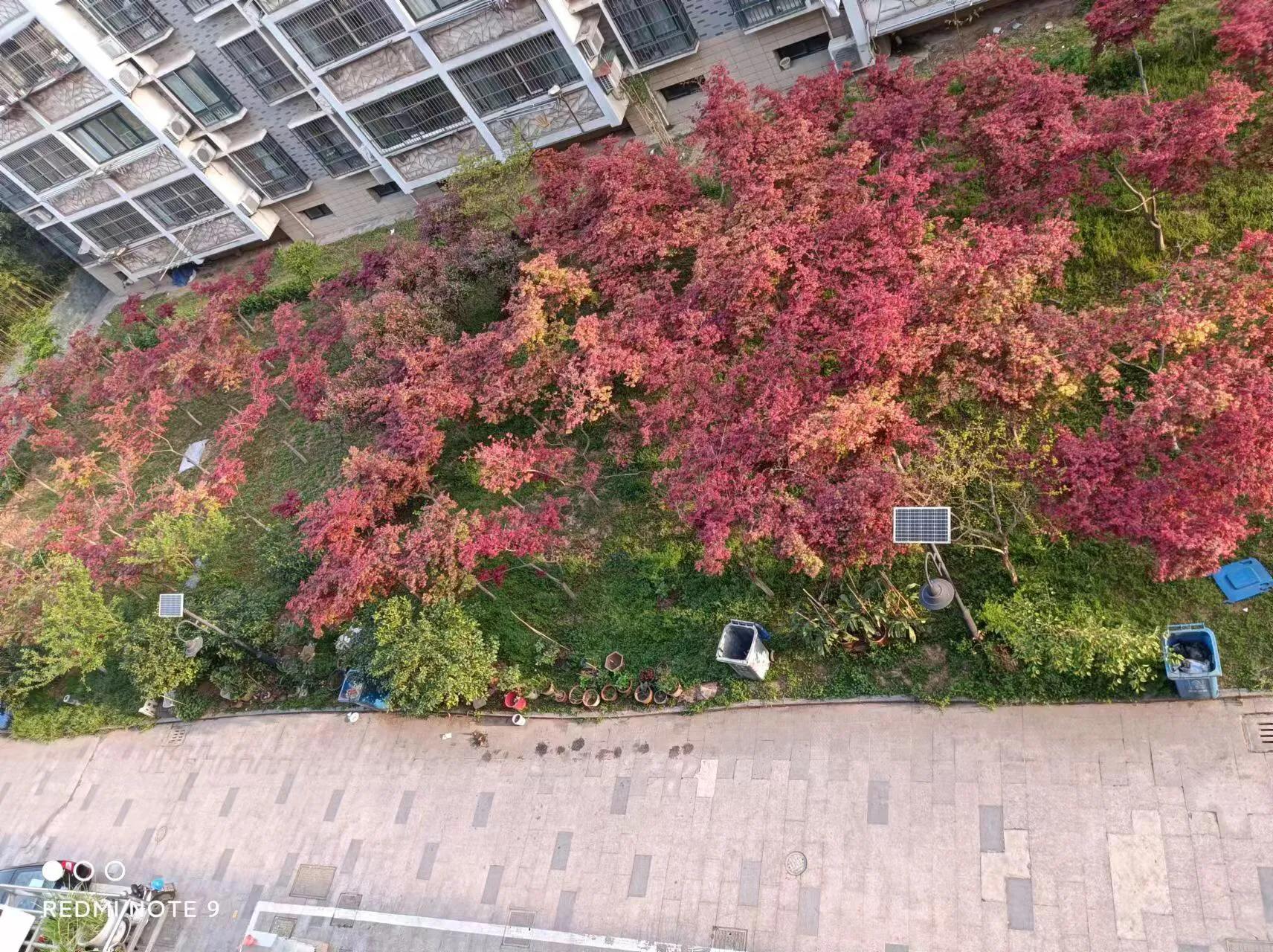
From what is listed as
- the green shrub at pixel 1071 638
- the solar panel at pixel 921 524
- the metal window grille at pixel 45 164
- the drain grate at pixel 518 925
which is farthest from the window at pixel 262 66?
the green shrub at pixel 1071 638

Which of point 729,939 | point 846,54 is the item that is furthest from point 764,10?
point 729,939

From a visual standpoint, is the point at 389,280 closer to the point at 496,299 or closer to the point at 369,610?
the point at 496,299

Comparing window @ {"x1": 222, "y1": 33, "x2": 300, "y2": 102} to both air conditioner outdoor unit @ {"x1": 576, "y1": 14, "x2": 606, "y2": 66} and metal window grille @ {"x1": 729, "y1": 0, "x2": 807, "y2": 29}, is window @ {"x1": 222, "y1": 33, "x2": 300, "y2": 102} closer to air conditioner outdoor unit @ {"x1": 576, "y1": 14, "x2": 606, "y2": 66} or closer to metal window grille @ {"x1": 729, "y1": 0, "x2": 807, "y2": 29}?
air conditioner outdoor unit @ {"x1": 576, "y1": 14, "x2": 606, "y2": 66}

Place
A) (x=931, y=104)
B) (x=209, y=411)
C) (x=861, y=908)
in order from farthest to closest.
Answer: (x=209, y=411)
(x=931, y=104)
(x=861, y=908)

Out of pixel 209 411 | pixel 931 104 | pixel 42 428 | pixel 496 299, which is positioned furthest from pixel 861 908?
pixel 42 428

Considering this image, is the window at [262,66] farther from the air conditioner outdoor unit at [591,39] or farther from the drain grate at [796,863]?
the drain grate at [796,863]

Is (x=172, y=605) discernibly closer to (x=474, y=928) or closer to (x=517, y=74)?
(x=474, y=928)

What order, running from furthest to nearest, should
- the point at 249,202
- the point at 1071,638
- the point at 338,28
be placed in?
the point at 249,202 → the point at 338,28 → the point at 1071,638
